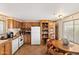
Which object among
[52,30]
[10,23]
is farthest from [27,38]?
[10,23]

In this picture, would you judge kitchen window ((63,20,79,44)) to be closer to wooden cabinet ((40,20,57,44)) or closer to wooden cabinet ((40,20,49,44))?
wooden cabinet ((40,20,57,44))

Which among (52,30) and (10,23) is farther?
(52,30)

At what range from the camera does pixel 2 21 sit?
6.19 meters

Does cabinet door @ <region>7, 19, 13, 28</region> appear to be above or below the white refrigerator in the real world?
above

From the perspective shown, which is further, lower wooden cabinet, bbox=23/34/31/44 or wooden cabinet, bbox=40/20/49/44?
lower wooden cabinet, bbox=23/34/31/44

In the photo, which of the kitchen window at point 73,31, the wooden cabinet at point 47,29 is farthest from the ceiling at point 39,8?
the wooden cabinet at point 47,29

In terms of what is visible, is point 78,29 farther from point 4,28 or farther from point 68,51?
point 4,28

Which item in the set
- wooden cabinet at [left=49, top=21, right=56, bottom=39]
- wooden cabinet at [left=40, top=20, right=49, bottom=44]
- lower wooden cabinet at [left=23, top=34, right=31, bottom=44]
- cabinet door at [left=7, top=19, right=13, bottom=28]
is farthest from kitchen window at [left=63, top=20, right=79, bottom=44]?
lower wooden cabinet at [left=23, top=34, right=31, bottom=44]

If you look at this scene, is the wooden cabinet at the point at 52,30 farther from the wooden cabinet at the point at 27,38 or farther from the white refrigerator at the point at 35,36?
the wooden cabinet at the point at 27,38

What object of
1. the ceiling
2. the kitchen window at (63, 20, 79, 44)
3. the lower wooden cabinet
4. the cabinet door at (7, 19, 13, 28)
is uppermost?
the ceiling

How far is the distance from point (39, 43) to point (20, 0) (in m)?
8.22

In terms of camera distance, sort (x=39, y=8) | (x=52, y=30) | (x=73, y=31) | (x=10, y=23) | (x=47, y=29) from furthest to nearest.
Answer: (x=47, y=29) < (x=52, y=30) < (x=10, y=23) < (x=73, y=31) < (x=39, y=8)

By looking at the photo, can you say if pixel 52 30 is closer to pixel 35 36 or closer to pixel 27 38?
pixel 35 36
